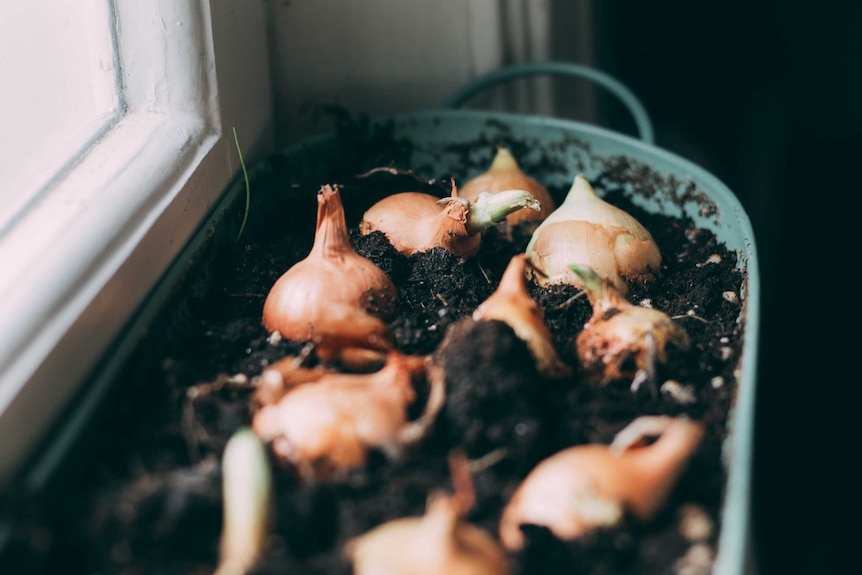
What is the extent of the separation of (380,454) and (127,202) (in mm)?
360

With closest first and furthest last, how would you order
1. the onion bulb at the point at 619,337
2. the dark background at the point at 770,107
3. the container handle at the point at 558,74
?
the onion bulb at the point at 619,337 → the container handle at the point at 558,74 → the dark background at the point at 770,107

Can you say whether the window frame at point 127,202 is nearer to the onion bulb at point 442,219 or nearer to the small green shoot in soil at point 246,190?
the small green shoot in soil at point 246,190

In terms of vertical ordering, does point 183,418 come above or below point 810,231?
above

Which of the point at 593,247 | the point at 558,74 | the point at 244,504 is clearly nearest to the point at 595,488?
the point at 244,504

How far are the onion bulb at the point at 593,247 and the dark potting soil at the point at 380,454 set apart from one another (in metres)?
0.02

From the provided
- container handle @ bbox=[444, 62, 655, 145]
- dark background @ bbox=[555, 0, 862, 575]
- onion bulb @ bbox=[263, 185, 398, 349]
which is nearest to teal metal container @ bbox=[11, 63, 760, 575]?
container handle @ bbox=[444, 62, 655, 145]

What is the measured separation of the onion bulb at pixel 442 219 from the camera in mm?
896

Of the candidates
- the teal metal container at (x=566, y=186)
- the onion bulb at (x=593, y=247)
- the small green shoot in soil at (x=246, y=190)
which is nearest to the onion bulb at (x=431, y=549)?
the teal metal container at (x=566, y=186)

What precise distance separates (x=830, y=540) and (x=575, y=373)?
2.45 ft

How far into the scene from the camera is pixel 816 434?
4.58 ft

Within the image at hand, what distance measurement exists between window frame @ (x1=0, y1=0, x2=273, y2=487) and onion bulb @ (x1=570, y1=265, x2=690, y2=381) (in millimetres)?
407

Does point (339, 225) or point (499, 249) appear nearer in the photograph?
point (339, 225)

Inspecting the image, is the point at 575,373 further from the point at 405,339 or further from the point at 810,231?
the point at 810,231

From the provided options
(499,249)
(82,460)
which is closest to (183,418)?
(82,460)
